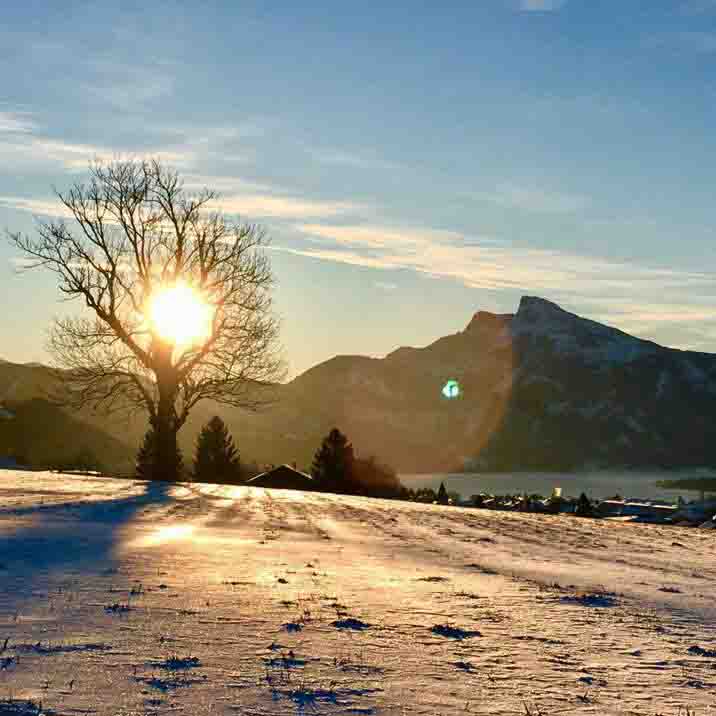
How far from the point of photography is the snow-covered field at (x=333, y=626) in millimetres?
4879

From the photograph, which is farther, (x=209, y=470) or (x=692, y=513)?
(x=209, y=470)

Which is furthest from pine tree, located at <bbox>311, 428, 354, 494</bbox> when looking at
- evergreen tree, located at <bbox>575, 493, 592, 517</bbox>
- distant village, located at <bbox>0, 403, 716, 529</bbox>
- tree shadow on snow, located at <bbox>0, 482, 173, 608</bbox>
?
tree shadow on snow, located at <bbox>0, 482, 173, 608</bbox>

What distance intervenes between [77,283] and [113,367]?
3938 millimetres

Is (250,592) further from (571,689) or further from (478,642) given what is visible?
(571,689)

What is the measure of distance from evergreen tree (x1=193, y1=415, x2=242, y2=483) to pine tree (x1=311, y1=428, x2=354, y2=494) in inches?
266

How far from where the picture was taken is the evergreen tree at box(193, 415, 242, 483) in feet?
205

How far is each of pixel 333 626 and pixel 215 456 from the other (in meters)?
58.4

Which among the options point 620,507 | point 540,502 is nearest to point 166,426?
point 540,502

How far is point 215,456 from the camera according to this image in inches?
2516

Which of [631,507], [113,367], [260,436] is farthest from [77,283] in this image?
[260,436]

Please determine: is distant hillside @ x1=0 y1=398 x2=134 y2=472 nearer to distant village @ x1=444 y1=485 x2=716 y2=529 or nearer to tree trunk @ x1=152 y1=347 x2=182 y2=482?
tree trunk @ x1=152 y1=347 x2=182 y2=482

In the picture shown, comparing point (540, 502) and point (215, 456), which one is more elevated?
point (215, 456)

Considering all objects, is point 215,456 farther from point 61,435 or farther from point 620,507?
point 61,435

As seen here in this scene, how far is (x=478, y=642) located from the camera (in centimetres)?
648
